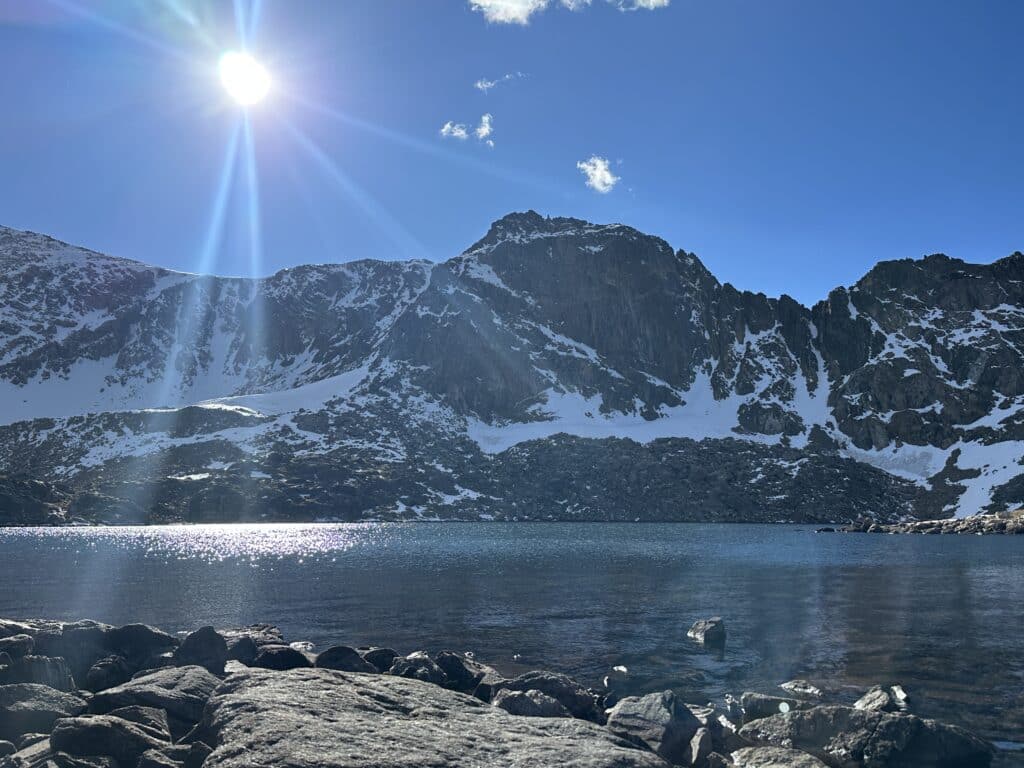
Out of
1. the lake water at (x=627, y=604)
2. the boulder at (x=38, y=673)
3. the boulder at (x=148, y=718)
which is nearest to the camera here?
the boulder at (x=148, y=718)

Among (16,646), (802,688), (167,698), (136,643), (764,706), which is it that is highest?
(16,646)

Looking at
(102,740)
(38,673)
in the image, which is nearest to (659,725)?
(102,740)

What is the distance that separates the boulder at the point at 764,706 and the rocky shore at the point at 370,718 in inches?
2.2

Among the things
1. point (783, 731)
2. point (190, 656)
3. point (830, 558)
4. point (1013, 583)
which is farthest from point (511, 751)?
point (830, 558)

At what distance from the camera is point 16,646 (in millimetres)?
28109

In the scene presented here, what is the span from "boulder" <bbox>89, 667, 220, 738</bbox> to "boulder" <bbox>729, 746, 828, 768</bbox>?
640 inches

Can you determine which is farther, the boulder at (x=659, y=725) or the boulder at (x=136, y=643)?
the boulder at (x=136, y=643)

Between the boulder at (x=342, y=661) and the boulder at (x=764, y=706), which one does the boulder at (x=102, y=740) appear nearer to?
the boulder at (x=342, y=661)

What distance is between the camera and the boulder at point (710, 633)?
41.5 m

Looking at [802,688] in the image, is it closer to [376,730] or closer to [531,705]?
[531,705]

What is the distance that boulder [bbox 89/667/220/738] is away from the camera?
72.2ft

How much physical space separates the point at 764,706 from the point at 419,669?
1355 centimetres

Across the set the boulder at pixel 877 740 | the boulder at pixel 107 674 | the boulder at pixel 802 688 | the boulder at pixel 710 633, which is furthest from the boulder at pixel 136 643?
the boulder at pixel 710 633

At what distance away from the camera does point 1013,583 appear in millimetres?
68312
